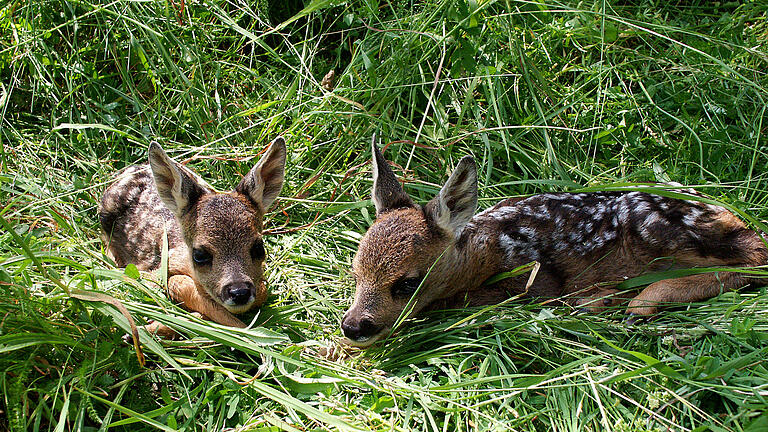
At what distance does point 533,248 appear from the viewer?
172 inches

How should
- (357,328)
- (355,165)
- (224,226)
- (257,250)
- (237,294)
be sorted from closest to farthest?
(357,328)
(237,294)
(224,226)
(257,250)
(355,165)

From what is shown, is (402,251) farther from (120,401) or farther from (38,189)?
(38,189)

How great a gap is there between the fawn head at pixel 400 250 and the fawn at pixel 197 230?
25.5 inches

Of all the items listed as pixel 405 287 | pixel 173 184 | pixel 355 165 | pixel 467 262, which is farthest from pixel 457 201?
pixel 173 184

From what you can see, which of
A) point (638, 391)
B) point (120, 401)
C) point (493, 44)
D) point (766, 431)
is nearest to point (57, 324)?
point (120, 401)

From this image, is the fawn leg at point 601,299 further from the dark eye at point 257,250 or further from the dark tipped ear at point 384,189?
the dark eye at point 257,250

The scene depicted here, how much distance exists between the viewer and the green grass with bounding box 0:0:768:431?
3.10 metres

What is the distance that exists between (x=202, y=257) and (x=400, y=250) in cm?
118

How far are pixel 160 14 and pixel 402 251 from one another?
296 centimetres

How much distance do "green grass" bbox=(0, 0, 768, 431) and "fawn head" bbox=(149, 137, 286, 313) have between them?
288mm

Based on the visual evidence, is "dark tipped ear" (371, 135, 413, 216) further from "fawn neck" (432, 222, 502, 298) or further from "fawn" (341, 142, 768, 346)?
"fawn neck" (432, 222, 502, 298)

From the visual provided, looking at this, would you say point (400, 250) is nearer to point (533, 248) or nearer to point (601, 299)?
point (533, 248)

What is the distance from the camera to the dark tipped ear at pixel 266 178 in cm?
434

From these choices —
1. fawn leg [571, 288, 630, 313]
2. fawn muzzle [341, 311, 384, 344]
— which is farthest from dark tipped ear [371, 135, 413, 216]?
fawn leg [571, 288, 630, 313]
